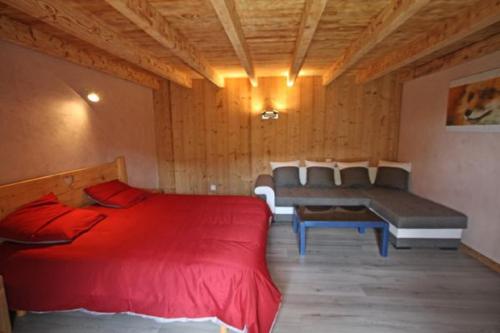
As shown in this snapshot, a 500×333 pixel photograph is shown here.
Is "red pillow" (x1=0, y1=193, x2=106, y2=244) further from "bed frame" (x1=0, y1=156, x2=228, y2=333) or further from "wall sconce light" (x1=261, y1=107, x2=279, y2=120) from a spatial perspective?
"wall sconce light" (x1=261, y1=107, x2=279, y2=120)

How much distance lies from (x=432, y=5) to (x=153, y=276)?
2.81m

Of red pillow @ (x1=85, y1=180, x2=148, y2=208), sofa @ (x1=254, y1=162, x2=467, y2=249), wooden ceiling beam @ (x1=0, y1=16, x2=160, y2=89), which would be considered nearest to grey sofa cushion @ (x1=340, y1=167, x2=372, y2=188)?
sofa @ (x1=254, y1=162, x2=467, y2=249)

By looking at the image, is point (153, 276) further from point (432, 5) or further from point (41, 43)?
point (432, 5)

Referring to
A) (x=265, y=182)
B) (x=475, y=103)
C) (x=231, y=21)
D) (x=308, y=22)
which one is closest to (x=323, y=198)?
(x=265, y=182)

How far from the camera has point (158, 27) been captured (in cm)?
192

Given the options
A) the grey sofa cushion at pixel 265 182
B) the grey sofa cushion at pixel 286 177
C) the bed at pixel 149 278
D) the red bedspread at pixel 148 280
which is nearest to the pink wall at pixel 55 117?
the bed at pixel 149 278

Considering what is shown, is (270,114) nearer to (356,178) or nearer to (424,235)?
(356,178)

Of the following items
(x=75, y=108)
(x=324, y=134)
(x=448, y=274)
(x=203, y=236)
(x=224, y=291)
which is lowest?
(x=448, y=274)

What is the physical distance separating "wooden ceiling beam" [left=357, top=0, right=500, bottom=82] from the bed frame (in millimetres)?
2874

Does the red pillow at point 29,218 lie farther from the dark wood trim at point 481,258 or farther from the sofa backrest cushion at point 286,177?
the dark wood trim at point 481,258

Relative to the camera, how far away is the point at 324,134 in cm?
443

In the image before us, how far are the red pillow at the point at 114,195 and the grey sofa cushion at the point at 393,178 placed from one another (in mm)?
3619

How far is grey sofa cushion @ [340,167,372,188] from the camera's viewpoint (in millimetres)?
Result: 4020

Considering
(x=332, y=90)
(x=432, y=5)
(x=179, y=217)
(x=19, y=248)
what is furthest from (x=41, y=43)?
(x=332, y=90)
